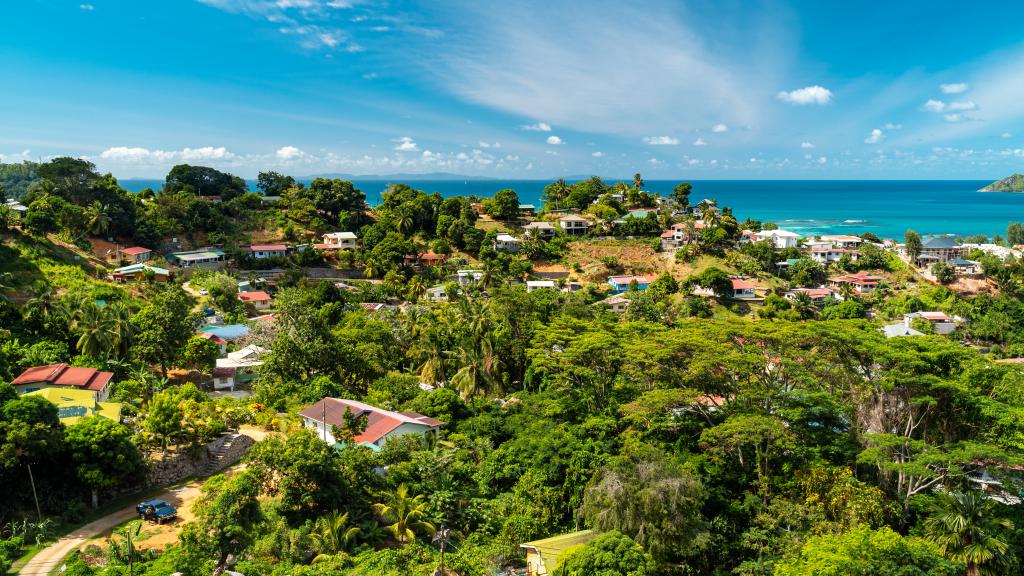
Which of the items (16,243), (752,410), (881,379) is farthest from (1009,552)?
(16,243)

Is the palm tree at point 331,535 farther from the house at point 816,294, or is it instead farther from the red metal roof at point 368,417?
the house at point 816,294

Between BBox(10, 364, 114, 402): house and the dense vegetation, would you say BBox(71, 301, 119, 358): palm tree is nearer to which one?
the dense vegetation

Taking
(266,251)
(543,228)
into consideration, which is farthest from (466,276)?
(266,251)

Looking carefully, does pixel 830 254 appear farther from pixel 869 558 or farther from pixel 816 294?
pixel 869 558

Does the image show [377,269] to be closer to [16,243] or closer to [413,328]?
[413,328]

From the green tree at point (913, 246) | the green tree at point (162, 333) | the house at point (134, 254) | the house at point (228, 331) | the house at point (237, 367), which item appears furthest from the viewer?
the green tree at point (913, 246)

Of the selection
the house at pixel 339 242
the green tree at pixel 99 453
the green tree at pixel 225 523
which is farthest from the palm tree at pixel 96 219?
the green tree at pixel 225 523

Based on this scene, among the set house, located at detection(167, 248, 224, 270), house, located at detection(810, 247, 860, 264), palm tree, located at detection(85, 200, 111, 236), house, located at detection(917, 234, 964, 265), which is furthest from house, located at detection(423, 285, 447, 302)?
house, located at detection(917, 234, 964, 265)
